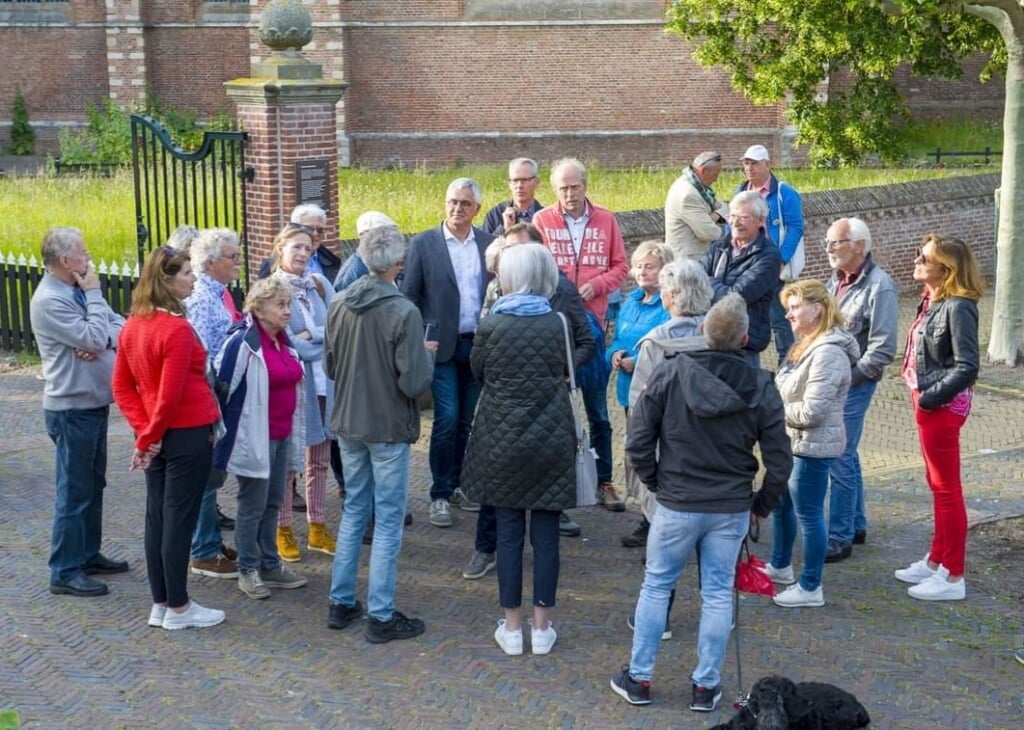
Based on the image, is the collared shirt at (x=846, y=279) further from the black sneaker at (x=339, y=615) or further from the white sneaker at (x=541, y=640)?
the black sneaker at (x=339, y=615)

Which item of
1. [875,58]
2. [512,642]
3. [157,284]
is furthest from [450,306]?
[875,58]

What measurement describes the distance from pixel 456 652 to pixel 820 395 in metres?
2.01

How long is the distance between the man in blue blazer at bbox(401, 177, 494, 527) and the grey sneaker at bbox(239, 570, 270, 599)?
135 cm

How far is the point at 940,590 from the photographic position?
21.7 feet

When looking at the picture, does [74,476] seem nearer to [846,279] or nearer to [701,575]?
[701,575]

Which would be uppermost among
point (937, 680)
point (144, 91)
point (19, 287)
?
point (144, 91)

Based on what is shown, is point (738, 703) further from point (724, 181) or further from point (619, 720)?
point (724, 181)

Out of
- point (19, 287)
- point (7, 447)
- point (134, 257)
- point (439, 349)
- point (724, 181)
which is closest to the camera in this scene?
point (439, 349)

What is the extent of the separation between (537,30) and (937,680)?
974 inches

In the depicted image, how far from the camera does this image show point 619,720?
5340mm

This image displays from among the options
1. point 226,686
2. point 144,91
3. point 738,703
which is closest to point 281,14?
point 226,686

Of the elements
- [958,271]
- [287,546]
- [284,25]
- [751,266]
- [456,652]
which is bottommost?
[456,652]

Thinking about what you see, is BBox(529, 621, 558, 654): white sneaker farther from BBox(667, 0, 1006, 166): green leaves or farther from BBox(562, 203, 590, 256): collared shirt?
BBox(667, 0, 1006, 166): green leaves

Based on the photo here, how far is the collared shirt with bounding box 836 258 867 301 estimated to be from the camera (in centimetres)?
689
